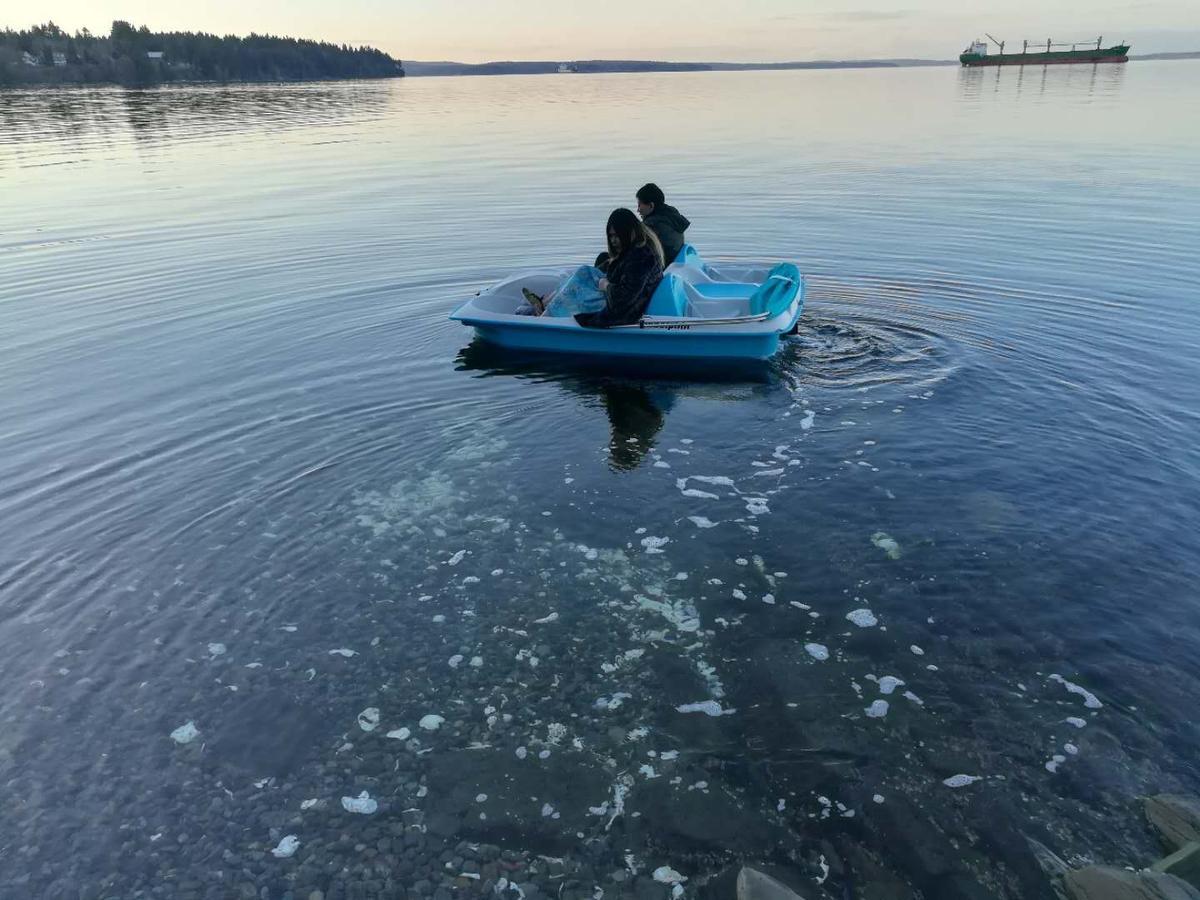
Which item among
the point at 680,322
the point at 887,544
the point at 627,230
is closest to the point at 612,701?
the point at 887,544

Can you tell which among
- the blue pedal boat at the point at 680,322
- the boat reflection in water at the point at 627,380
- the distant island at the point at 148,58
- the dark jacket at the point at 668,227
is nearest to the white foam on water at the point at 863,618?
the boat reflection in water at the point at 627,380

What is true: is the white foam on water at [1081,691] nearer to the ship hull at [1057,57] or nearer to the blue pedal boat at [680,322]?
the blue pedal boat at [680,322]

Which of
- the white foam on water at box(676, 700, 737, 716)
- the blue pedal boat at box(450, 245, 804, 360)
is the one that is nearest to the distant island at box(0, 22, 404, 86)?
the blue pedal boat at box(450, 245, 804, 360)

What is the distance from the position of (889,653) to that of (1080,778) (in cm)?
140

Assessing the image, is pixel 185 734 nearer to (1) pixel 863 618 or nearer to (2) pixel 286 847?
(2) pixel 286 847

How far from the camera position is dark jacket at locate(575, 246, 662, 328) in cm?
1121

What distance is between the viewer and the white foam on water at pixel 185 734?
203 inches

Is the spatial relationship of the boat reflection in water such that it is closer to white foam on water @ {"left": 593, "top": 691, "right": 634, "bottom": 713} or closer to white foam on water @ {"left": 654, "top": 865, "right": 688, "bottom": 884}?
white foam on water @ {"left": 593, "top": 691, "right": 634, "bottom": 713}

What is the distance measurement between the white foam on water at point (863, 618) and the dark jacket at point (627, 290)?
20.3 ft

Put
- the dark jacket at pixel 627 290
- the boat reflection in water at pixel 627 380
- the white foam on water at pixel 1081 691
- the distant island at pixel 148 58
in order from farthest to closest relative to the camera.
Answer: the distant island at pixel 148 58
the dark jacket at pixel 627 290
the boat reflection in water at pixel 627 380
the white foam on water at pixel 1081 691

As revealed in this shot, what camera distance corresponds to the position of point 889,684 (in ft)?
17.8

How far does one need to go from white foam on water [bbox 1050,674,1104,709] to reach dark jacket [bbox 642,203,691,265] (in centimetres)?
912

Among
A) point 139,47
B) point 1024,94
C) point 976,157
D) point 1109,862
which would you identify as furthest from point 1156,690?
point 139,47

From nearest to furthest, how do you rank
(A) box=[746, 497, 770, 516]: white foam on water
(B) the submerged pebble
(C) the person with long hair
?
(B) the submerged pebble, (A) box=[746, 497, 770, 516]: white foam on water, (C) the person with long hair
